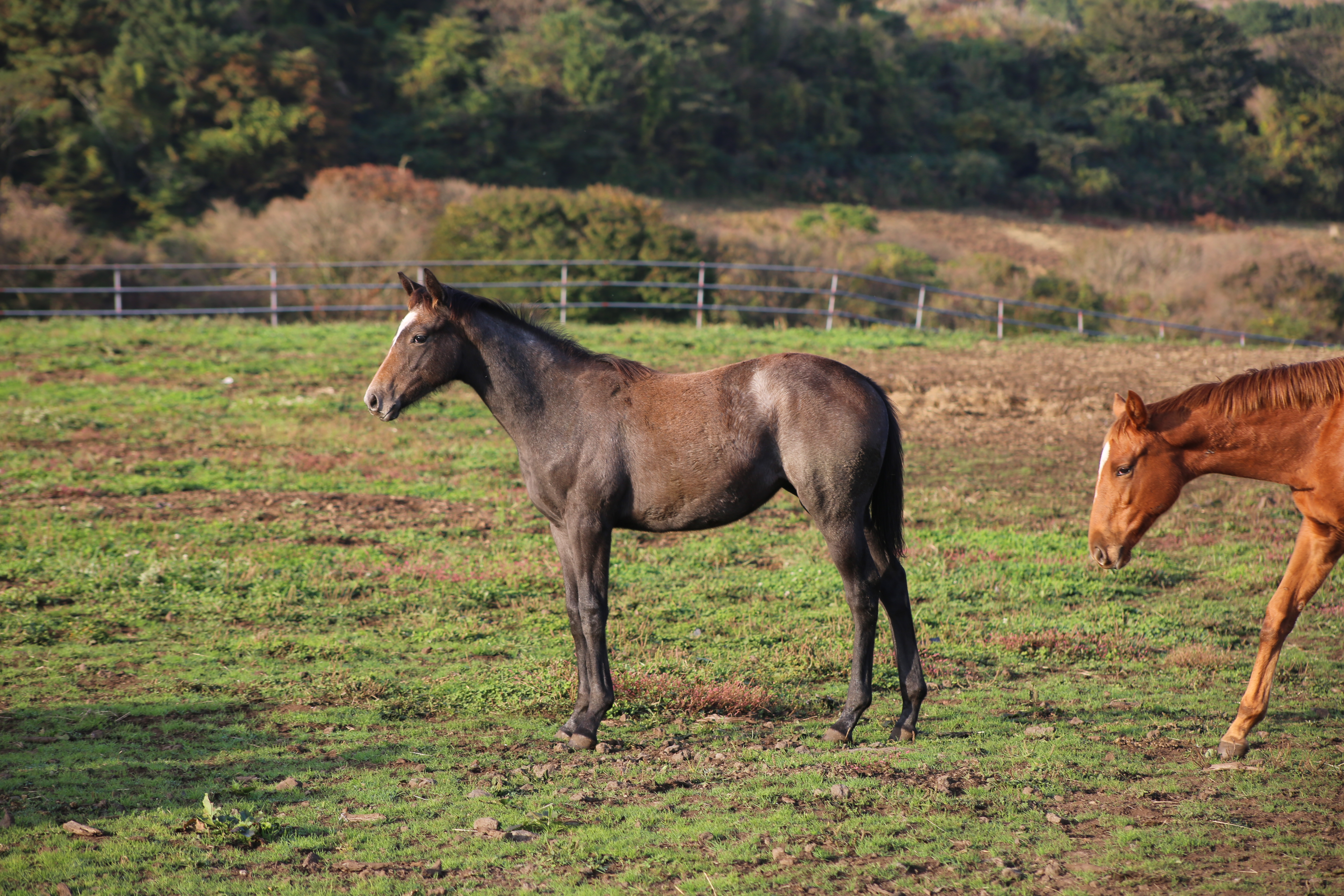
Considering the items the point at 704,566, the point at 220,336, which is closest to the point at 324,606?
the point at 704,566

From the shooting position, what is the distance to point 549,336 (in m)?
6.43

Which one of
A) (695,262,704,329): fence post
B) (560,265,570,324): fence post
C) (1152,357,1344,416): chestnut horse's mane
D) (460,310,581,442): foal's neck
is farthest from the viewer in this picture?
(560,265,570,324): fence post

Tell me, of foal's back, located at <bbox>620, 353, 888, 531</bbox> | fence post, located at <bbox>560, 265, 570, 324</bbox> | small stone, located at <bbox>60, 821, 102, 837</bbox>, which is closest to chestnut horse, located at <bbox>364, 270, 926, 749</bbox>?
foal's back, located at <bbox>620, 353, 888, 531</bbox>

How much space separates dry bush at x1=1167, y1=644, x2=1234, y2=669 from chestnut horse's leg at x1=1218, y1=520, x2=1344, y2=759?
57.8 inches

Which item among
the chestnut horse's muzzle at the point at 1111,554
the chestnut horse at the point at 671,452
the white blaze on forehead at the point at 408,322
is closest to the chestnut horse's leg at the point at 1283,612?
the chestnut horse's muzzle at the point at 1111,554

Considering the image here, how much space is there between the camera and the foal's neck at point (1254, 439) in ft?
18.5

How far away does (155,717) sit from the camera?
625cm

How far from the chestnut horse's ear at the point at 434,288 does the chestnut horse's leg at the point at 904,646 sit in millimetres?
2892

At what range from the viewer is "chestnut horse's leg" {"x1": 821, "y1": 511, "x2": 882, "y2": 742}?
231 inches

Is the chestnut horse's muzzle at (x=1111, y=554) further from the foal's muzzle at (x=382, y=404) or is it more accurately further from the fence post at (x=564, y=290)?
the fence post at (x=564, y=290)

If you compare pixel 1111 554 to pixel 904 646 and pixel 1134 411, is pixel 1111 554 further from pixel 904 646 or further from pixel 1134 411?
pixel 904 646

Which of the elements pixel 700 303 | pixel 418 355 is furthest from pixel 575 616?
pixel 700 303

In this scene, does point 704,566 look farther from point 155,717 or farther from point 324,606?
point 155,717

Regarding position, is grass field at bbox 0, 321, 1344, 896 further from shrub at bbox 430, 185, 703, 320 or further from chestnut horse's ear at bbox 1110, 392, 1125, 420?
shrub at bbox 430, 185, 703, 320
